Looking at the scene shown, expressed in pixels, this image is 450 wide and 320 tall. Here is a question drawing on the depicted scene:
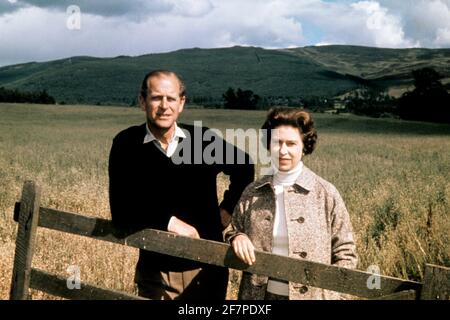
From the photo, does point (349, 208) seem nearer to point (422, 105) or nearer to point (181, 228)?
point (181, 228)

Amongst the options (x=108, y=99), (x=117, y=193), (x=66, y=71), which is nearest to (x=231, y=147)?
(x=117, y=193)

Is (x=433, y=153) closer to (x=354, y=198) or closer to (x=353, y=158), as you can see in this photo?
(x=353, y=158)


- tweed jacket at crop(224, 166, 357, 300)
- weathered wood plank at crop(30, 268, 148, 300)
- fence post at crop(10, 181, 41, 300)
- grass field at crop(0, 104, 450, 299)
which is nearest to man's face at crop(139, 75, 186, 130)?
tweed jacket at crop(224, 166, 357, 300)

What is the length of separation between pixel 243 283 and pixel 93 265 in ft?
9.73

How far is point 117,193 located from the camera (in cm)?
307

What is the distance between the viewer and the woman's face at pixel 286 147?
2879 mm

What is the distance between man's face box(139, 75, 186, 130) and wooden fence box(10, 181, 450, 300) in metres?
0.68

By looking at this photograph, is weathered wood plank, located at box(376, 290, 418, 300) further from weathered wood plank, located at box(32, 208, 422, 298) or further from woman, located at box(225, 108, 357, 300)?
woman, located at box(225, 108, 357, 300)

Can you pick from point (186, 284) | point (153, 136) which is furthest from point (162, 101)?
point (186, 284)

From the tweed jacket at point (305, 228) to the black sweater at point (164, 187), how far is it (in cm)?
35

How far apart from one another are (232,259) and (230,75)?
10453 cm

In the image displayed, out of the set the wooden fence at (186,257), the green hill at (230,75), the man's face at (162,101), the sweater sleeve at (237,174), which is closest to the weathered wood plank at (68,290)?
the wooden fence at (186,257)

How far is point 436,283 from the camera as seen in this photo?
221cm

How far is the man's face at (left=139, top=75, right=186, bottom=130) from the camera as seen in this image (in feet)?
10.3
